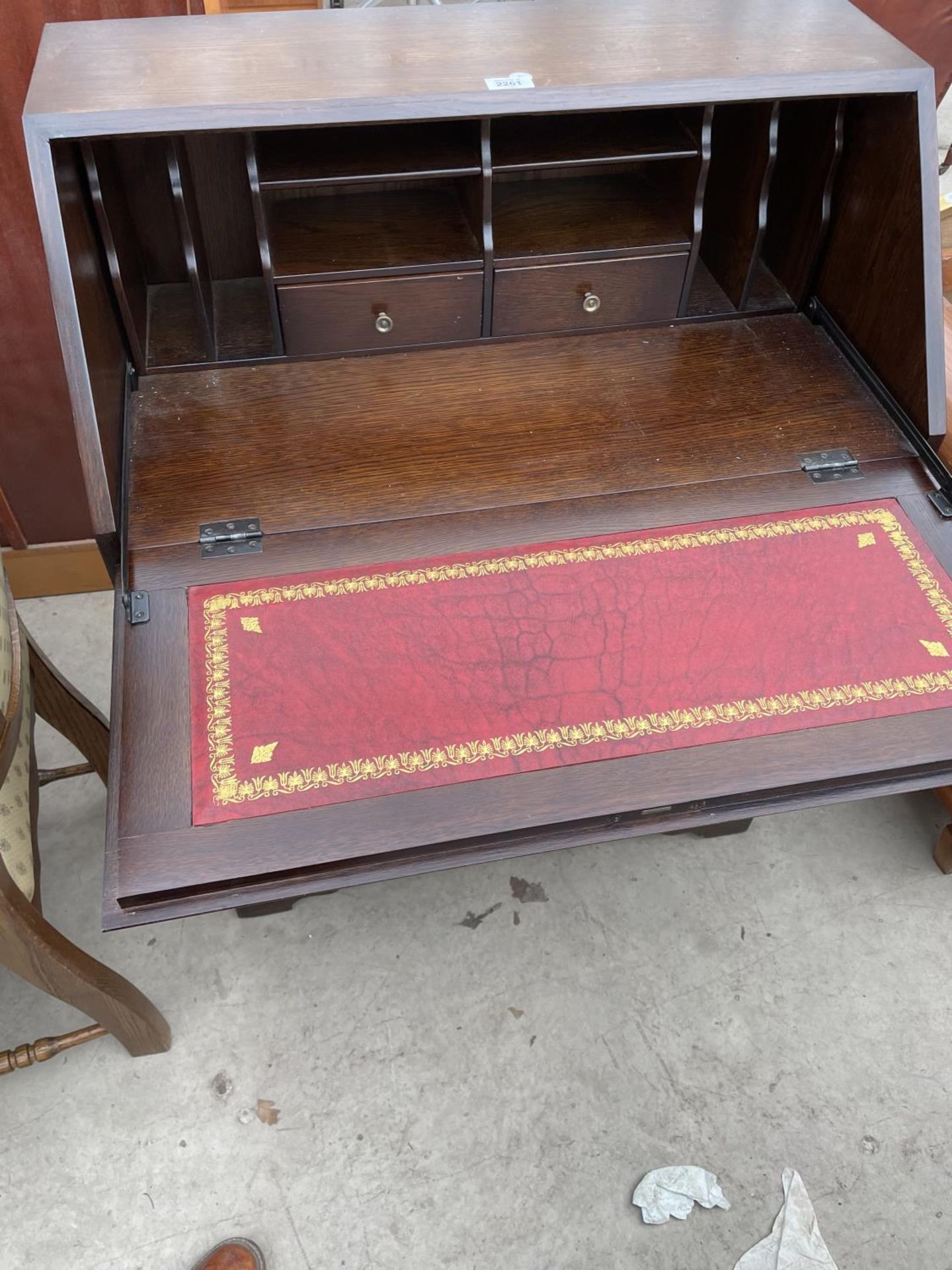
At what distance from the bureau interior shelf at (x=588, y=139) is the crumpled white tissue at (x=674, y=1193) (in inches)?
69.4

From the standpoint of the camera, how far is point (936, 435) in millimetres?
1488

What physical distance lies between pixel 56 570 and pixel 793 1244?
2278 mm

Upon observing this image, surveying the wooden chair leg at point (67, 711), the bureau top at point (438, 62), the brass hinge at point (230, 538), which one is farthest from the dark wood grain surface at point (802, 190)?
the wooden chair leg at point (67, 711)

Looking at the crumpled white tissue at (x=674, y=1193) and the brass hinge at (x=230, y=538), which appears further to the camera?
the crumpled white tissue at (x=674, y=1193)

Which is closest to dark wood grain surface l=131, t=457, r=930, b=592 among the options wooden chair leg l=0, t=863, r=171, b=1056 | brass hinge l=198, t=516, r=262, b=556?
brass hinge l=198, t=516, r=262, b=556

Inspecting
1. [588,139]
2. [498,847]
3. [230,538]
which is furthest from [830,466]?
[230,538]

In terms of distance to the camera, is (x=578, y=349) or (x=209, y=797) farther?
(x=578, y=349)

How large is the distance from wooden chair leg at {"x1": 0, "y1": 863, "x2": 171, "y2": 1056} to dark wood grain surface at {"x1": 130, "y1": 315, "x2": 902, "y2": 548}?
0.57 metres

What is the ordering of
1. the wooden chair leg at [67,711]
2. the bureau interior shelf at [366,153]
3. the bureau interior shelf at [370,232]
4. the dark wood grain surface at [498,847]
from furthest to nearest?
1. the wooden chair leg at [67,711]
2. the bureau interior shelf at [370,232]
3. the bureau interior shelf at [366,153]
4. the dark wood grain surface at [498,847]

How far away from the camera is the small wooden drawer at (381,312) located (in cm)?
153

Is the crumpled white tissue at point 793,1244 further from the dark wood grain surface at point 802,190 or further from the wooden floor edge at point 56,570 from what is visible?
the wooden floor edge at point 56,570

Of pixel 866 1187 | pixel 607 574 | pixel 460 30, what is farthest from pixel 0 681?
pixel 866 1187

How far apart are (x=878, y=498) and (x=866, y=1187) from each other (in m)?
1.27

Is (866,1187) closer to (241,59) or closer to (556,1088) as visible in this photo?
(556,1088)
